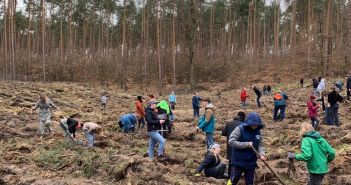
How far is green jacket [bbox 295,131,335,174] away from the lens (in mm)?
6523

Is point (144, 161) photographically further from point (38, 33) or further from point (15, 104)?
point (38, 33)

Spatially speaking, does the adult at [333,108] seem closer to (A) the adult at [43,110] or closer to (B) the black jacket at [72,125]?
(B) the black jacket at [72,125]

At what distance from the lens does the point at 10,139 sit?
13727mm

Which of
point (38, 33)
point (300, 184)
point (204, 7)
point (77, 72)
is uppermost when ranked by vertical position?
point (204, 7)

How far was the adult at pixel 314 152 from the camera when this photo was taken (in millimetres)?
6531

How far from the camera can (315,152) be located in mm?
6609

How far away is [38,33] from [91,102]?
30824 millimetres

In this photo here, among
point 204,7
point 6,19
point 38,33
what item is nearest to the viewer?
point 6,19

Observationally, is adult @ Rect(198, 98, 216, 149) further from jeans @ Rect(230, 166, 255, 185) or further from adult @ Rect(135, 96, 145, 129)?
adult @ Rect(135, 96, 145, 129)

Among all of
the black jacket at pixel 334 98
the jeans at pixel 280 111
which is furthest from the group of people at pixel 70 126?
the jeans at pixel 280 111

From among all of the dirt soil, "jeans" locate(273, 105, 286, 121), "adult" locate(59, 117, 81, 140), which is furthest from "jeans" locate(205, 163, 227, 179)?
"jeans" locate(273, 105, 286, 121)

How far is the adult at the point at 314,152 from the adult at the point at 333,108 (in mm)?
9961

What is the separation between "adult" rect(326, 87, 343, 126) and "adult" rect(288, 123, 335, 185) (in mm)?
9961

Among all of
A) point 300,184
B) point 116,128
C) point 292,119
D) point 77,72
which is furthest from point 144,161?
point 77,72
